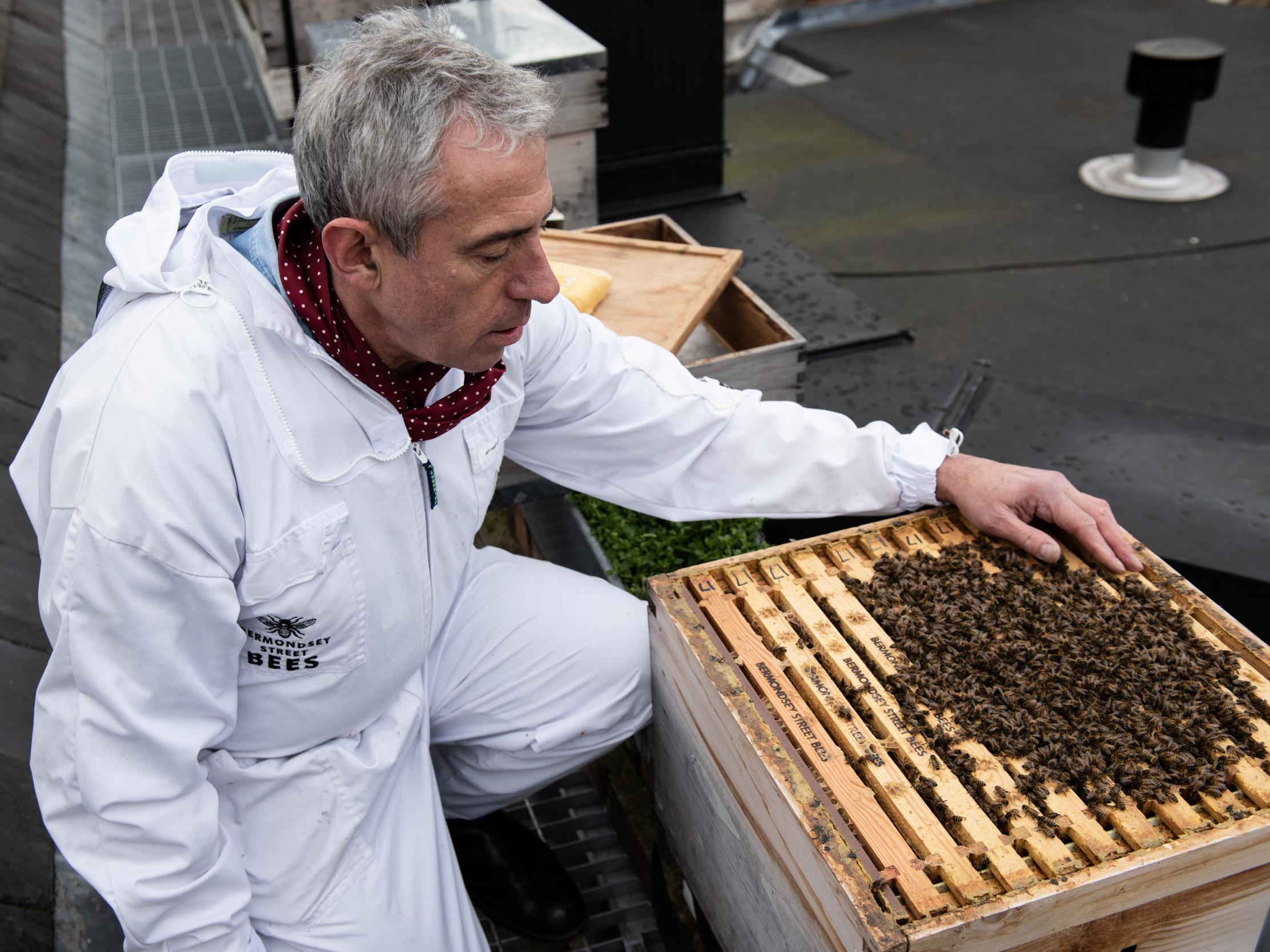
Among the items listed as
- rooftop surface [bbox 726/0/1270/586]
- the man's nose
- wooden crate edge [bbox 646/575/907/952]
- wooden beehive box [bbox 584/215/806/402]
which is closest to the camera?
wooden crate edge [bbox 646/575/907/952]

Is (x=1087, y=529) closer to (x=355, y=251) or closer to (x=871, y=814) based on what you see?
(x=871, y=814)

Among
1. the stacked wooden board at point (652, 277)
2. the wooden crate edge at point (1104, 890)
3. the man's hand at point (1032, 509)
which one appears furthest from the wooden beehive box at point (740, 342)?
the wooden crate edge at point (1104, 890)

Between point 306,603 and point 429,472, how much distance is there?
32 cm

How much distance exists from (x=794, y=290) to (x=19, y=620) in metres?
2.72

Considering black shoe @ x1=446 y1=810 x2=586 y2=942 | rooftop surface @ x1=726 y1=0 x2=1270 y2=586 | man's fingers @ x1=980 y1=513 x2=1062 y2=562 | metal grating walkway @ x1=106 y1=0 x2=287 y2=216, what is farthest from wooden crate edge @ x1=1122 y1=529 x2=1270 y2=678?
metal grating walkway @ x1=106 y1=0 x2=287 y2=216

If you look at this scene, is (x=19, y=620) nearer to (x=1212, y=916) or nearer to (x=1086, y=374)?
(x=1212, y=916)

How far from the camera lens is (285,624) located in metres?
1.89

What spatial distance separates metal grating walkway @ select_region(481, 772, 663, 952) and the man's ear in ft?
5.16

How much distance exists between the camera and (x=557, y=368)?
2.36 m

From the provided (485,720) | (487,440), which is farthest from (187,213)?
(485,720)

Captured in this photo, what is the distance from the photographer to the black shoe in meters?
2.49

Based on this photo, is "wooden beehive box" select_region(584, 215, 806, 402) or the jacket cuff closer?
the jacket cuff

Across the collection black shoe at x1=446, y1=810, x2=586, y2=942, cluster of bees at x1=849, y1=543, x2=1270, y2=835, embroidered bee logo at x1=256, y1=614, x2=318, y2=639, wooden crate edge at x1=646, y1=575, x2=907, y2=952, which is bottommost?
black shoe at x1=446, y1=810, x2=586, y2=942

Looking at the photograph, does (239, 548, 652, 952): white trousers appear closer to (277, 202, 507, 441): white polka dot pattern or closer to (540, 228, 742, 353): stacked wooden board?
(277, 202, 507, 441): white polka dot pattern
